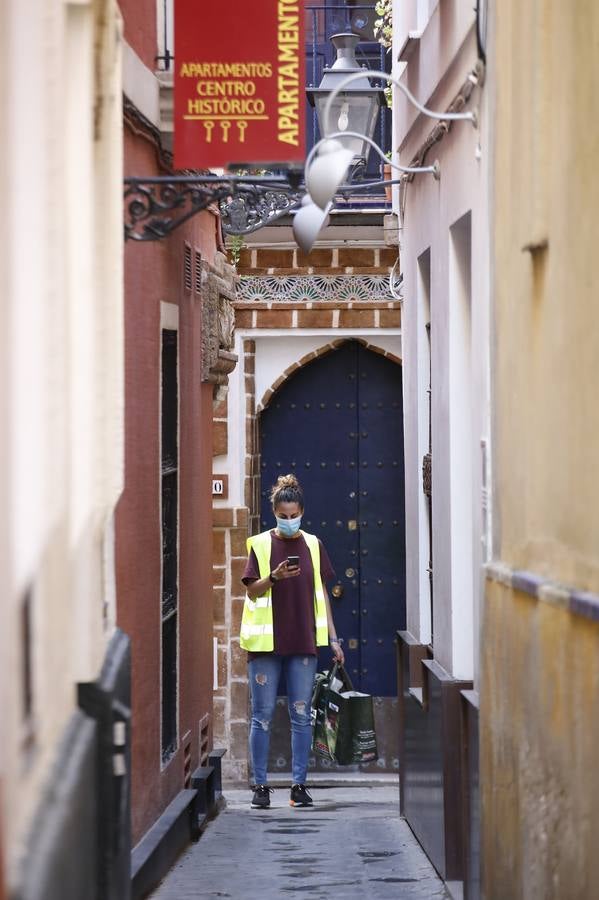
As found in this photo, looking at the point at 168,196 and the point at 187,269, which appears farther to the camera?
the point at 187,269

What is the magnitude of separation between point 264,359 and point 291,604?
438 cm

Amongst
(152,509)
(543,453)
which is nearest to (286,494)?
(152,509)

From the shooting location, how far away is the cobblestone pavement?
823 centimetres

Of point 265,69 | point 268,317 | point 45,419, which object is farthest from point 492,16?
point 268,317

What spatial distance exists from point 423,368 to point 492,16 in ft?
11.4

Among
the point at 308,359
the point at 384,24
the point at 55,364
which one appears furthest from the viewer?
the point at 308,359

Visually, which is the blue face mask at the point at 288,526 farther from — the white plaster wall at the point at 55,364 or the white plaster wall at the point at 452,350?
the white plaster wall at the point at 55,364

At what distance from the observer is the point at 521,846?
6.27 meters

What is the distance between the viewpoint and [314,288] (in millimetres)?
14500

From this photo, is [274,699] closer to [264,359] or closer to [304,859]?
[304,859]

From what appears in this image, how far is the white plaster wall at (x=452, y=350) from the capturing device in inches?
295

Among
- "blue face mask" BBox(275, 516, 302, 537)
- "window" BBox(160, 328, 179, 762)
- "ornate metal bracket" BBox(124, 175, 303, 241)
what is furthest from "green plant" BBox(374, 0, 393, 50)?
"ornate metal bracket" BBox(124, 175, 303, 241)

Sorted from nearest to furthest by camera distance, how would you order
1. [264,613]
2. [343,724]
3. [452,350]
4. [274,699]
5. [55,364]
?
[55,364] → [452,350] → [264,613] → [274,699] → [343,724]

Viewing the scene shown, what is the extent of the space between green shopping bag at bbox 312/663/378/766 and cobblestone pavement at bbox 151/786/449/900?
1.26ft
